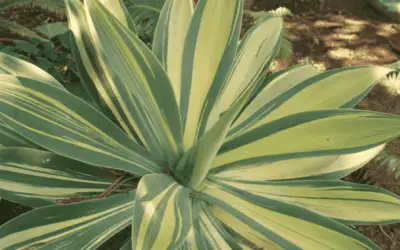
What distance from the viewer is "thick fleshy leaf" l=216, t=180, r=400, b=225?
0.85 m

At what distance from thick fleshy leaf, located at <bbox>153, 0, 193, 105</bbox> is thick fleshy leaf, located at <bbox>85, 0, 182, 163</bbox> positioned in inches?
4.7

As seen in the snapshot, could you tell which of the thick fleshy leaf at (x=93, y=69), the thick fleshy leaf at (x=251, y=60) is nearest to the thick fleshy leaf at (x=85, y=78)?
the thick fleshy leaf at (x=93, y=69)

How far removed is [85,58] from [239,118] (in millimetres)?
366

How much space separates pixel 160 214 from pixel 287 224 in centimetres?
25

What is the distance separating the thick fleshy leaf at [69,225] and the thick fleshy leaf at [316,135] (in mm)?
266

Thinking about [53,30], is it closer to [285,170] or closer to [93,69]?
[93,69]

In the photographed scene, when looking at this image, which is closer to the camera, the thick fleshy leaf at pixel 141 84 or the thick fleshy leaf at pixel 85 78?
the thick fleshy leaf at pixel 141 84

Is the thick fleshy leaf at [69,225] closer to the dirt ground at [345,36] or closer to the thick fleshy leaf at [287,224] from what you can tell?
the thick fleshy leaf at [287,224]

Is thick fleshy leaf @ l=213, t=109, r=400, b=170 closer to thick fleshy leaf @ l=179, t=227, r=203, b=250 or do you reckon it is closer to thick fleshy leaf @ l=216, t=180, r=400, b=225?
thick fleshy leaf @ l=216, t=180, r=400, b=225

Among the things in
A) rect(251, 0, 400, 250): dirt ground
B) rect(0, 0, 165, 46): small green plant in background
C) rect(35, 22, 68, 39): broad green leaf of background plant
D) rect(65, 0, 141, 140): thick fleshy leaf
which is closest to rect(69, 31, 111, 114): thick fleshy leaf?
rect(65, 0, 141, 140): thick fleshy leaf

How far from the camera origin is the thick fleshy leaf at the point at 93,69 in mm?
887

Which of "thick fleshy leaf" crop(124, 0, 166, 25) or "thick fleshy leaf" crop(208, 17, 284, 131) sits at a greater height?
"thick fleshy leaf" crop(124, 0, 166, 25)

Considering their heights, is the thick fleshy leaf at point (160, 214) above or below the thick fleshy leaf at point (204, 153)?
below

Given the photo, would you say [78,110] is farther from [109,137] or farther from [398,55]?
[398,55]
